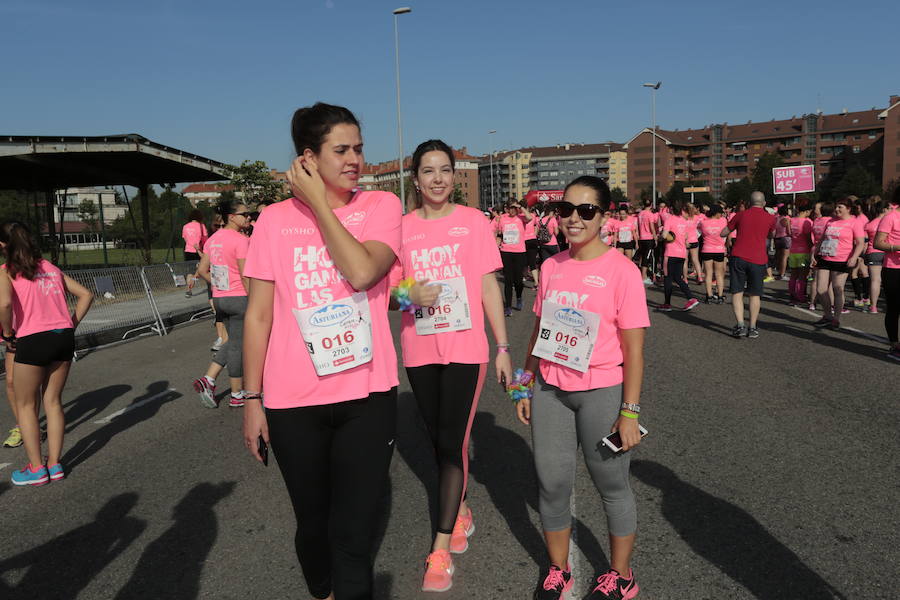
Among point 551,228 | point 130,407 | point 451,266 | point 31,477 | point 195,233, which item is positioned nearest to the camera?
point 451,266

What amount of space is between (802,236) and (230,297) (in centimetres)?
1125

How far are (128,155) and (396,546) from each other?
18681mm

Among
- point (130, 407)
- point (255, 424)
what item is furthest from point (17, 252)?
point (255, 424)

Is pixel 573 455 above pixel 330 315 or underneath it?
underneath

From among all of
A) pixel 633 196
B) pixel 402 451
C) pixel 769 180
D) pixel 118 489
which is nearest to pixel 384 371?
pixel 402 451

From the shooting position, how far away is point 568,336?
2.84 metres

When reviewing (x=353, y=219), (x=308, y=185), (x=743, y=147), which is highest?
(x=743, y=147)

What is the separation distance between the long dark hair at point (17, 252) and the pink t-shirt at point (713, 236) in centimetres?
1192

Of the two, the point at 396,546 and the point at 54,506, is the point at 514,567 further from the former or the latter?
the point at 54,506

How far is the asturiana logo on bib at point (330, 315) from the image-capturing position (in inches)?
85.0

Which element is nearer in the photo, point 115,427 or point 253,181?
point 115,427

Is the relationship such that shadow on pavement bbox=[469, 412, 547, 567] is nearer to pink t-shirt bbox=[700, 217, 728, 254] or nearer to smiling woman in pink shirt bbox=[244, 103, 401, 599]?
smiling woman in pink shirt bbox=[244, 103, 401, 599]

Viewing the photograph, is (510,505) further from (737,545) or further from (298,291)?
(298,291)

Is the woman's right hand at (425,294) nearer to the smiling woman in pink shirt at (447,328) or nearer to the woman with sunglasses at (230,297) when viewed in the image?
the smiling woman in pink shirt at (447,328)
